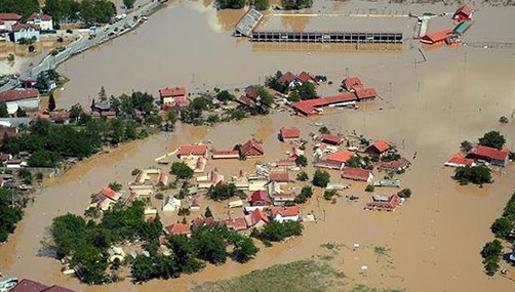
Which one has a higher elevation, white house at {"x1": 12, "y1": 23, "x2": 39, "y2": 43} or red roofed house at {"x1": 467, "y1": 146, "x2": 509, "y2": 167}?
red roofed house at {"x1": 467, "y1": 146, "x2": 509, "y2": 167}

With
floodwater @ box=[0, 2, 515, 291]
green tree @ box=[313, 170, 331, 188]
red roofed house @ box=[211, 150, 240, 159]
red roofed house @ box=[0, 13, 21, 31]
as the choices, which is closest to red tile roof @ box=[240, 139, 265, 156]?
red roofed house @ box=[211, 150, 240, 159]

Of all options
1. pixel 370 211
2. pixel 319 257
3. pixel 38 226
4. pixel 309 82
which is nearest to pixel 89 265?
pixel 38 226

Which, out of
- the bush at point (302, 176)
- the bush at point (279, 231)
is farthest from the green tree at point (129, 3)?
the bush at point (279, 231)

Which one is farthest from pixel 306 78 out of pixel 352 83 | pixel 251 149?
pixel 251 149

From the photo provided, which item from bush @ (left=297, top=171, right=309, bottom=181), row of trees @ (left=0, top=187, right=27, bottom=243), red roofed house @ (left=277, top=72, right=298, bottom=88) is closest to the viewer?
row of trees @ (left=0, top=187, right=27, bottom=243)

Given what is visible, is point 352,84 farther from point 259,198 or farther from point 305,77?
point 259,198

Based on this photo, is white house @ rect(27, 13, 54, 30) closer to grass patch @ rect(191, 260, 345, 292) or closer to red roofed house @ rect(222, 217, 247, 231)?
red roofed house @ rect(222, 217, 247, 231)
